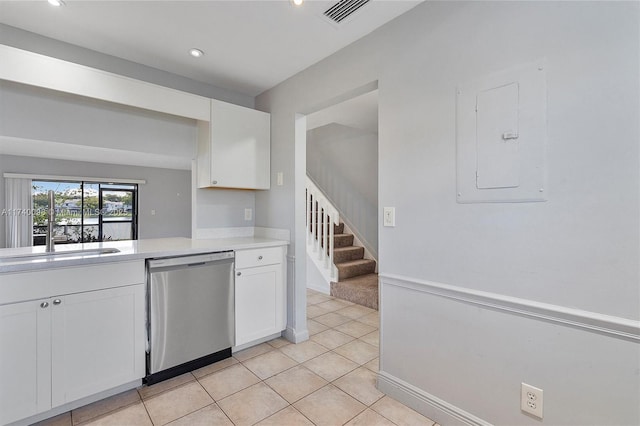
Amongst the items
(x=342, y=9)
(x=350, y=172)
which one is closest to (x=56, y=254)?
(x=342, y=9)

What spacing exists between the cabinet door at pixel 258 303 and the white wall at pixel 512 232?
1090 millimetres

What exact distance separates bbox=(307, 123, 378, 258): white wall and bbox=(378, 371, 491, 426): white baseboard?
9.37 ft

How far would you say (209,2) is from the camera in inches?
66.9

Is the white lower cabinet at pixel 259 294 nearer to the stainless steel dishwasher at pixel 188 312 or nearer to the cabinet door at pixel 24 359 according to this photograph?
the stainless steel dishwasher at pixel 188 312

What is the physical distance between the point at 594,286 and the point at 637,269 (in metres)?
0.15

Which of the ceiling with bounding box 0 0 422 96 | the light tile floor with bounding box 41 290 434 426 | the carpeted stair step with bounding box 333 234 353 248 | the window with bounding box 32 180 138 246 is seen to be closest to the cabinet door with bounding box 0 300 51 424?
the light tile floor with bounding box 41 290 434 426

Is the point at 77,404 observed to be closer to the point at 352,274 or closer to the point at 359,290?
the point at 359,290

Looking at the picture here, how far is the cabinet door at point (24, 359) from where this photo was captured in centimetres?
147

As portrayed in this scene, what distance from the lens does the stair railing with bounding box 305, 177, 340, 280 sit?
4.12m

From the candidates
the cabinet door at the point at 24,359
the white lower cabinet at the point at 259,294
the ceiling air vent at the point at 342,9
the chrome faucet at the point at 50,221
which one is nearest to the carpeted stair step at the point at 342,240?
the white lower cabinet at the point at 259,294

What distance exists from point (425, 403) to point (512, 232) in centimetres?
110

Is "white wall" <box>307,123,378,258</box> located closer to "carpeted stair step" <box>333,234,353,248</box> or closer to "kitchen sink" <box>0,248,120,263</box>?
"carpeted stair step" <box>333,234,353,248</box>

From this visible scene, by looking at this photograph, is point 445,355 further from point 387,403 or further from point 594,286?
point 594,286

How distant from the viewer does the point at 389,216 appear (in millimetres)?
1867
